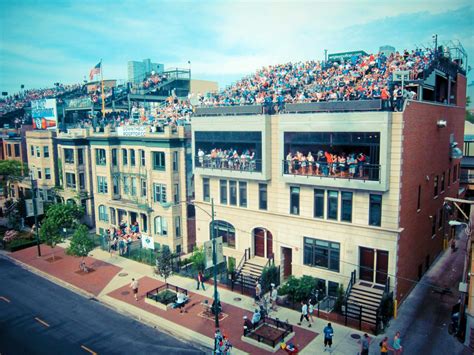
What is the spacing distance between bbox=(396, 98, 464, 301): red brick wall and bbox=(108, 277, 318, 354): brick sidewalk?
7.78 metres

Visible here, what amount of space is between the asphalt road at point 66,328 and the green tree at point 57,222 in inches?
247

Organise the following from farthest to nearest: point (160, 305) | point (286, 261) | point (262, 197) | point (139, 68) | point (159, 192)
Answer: point (139, 68), point (159, 192), point (262, 197), point (286, 261), point (160, 305)

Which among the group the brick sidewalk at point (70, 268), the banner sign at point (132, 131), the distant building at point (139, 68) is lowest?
the brick sidewalk at point (70, 268)

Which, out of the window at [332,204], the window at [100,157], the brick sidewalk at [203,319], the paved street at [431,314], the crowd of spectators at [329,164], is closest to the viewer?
the paved street at [431,314]

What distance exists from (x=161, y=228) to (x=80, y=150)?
1593cm

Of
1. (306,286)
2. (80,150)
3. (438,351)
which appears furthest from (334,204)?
(80,150)

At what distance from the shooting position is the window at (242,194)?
107 feet

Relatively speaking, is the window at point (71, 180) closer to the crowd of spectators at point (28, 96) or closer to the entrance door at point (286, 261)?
the entrance door at point (286, 261)

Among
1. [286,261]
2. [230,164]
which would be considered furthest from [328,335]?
[230,164]

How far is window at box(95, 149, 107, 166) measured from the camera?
43.8 metres

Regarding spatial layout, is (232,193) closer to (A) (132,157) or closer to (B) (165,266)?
(B) (165,266)

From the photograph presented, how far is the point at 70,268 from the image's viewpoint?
36875 mm

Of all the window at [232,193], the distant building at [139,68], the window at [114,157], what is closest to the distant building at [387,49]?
the window at [232,193]

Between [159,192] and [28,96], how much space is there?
65.2 metres
